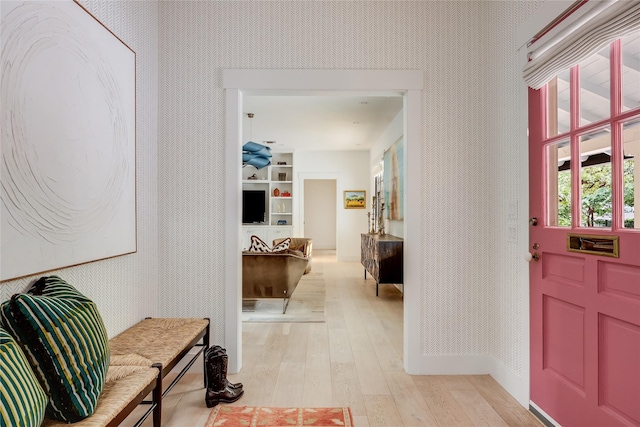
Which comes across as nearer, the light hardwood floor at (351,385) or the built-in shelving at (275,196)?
the light hardwood floor at (351,385)

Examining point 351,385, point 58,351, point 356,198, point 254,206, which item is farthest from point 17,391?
point 356,198

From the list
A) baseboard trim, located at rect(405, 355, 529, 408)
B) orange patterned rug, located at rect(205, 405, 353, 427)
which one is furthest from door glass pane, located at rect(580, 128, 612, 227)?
orange patterned rug, located at rect(205, 405, 353, 427)

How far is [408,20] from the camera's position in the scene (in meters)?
2.70

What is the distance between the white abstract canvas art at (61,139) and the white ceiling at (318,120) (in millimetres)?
2081

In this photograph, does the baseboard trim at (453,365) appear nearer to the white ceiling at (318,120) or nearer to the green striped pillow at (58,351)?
the green striped pillow at (58,351)

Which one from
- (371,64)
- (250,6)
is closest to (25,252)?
(250,6)

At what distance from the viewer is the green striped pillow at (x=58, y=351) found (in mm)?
1240

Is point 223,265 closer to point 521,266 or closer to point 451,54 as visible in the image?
point 521,266

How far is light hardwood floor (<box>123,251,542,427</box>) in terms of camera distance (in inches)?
82.2

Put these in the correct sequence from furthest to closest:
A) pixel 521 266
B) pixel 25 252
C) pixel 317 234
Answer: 1. pixel 317 234
2. pixel 521 266
3. pixel 25 252

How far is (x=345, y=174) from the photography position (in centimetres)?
917

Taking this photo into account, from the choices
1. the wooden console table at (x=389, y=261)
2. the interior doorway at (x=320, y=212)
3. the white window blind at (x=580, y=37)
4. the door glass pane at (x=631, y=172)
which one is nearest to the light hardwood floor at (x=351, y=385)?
the wooden console table at (x=389, y=261)

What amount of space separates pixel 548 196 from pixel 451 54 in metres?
1.33

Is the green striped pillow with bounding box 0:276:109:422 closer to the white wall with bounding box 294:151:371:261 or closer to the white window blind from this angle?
the white window blind
